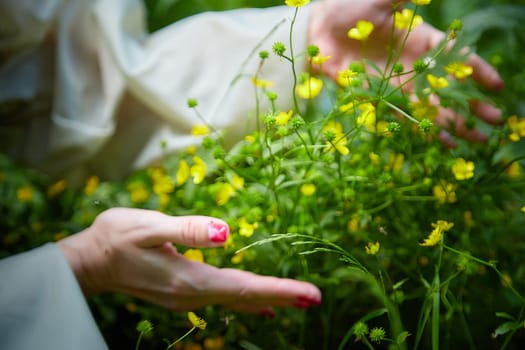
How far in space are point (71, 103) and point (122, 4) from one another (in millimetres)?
207

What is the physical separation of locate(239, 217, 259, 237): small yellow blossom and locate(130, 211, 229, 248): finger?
40 mm

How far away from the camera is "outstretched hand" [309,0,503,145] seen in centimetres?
75

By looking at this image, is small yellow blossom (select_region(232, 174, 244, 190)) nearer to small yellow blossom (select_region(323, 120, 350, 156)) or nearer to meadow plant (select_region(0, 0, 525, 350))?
meadow plant (select_region(0, 0, 525, 350))

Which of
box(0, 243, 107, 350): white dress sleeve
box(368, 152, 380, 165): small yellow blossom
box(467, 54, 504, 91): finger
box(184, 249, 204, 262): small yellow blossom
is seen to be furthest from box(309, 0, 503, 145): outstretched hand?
box(0, 243, 107, 350): white dress sleeve

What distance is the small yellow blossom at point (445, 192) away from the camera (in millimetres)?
614

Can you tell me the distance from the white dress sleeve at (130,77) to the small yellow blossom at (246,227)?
343 millimetres

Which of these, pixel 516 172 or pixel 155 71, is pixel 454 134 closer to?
pixel 516 172

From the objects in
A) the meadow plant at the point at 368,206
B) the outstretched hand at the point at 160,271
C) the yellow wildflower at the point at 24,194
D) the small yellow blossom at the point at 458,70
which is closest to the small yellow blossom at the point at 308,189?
the meadow plant at the point at 368,206

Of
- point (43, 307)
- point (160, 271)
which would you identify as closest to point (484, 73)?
point (160, 271)

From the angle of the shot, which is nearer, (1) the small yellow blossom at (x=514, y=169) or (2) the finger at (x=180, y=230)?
(2) the finger at (x=180, y=230)

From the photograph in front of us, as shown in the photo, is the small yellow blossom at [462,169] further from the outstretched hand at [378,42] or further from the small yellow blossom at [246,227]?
the small yellow blossom at [246,227]

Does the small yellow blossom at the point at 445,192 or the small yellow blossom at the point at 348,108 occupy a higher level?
the small yellow blossom at the point at 348,108

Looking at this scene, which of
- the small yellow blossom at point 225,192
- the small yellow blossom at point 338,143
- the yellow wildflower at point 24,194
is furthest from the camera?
the yellow wildflower at point 24,194

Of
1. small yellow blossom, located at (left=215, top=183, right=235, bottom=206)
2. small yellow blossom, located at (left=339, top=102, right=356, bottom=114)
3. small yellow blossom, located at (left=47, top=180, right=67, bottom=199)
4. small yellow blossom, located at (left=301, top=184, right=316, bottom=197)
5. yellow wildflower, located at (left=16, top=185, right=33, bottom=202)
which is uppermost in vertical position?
small yellow blossom, located at (left=339, top=102, right=356, bottom=114)
